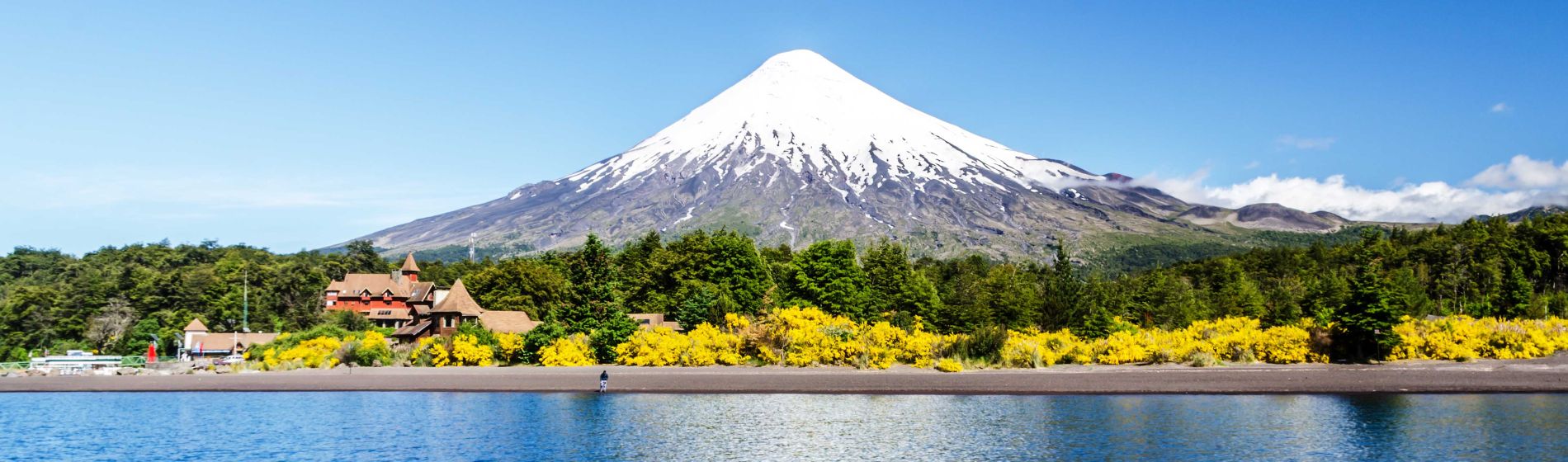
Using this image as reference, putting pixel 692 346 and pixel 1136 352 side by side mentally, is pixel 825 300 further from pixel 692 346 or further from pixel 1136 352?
pixel 1136 352

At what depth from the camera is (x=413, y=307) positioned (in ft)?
282

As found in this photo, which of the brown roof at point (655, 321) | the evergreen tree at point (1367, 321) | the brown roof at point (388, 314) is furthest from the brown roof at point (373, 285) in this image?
the evergreen tree at point (1367, 321)

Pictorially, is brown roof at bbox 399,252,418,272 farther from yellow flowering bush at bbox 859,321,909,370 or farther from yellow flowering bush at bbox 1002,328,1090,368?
→ yellow flowering bush at bbox 1002,328,1090,368

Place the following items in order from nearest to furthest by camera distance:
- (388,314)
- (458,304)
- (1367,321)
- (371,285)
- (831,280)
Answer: (1367,321), (831,280), (458,304), (388,314), (371,285)

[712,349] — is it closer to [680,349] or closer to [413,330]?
[680,349]

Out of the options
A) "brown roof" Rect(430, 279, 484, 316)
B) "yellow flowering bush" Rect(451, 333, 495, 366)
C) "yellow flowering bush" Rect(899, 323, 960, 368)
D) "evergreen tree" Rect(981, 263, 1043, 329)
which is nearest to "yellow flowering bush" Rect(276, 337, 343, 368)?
"yellow flowering bush" Rect(451, 333, 495, 366)

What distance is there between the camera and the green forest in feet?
206

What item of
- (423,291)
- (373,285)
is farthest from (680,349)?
(373,285)

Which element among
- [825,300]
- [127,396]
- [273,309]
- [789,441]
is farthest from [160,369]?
[789,441]

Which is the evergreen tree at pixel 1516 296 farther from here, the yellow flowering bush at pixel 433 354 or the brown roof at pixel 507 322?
the yellow flowering bush at pixel 433 354

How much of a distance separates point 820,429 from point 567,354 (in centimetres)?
2594

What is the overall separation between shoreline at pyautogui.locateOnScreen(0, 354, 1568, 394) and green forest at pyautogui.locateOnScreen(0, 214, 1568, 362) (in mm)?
4387

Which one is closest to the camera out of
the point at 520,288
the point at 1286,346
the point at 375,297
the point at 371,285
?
the point at 1286,346

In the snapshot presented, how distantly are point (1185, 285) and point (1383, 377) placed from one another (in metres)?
43.7
